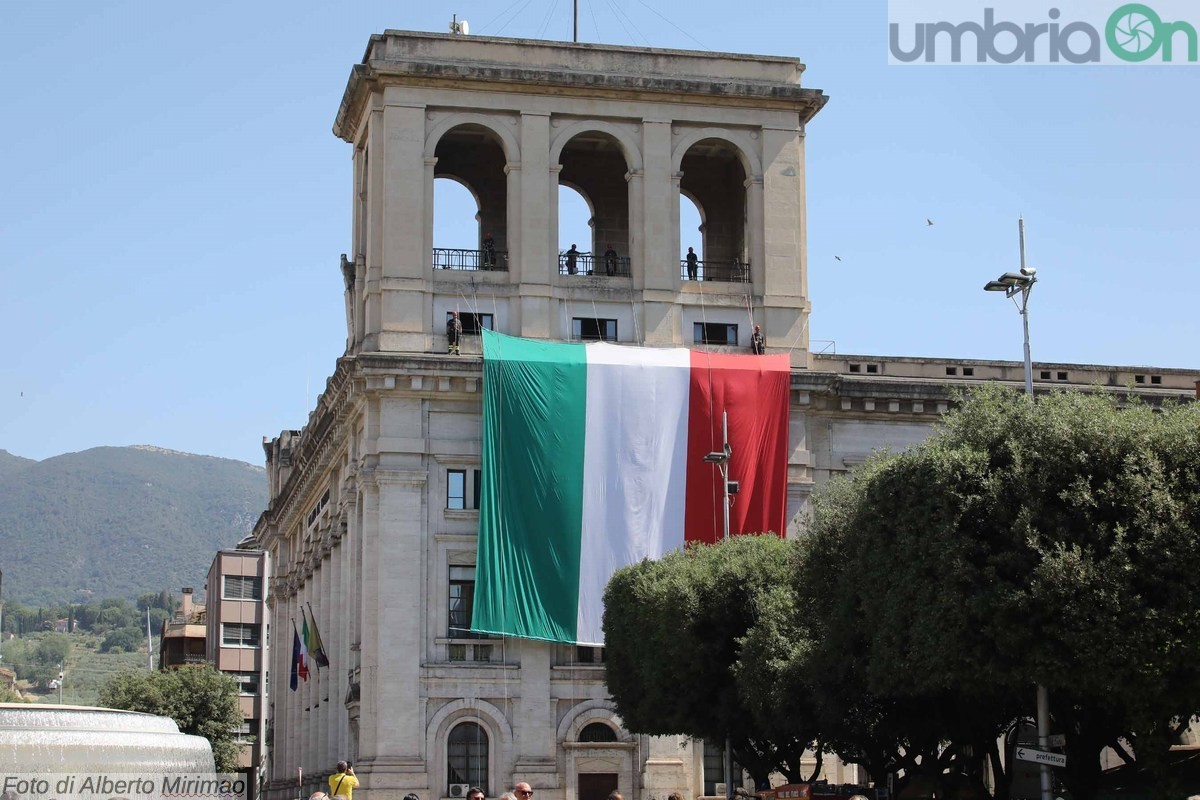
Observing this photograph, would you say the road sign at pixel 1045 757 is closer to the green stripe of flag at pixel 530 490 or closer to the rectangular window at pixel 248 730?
the green stripe of flag at pixel 530 490

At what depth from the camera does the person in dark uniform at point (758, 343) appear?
70438 millimetres

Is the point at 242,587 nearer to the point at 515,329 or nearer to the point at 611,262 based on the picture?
the point at 611,262

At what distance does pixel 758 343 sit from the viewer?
70.4 metres

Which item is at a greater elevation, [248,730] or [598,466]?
[598,466]

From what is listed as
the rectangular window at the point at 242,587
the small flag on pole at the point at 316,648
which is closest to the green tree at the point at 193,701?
the small flag on pole at the point at 316,648

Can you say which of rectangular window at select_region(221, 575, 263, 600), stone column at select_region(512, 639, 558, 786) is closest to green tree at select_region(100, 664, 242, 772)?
rectangular window at select_region(221, 575, 263, 600)

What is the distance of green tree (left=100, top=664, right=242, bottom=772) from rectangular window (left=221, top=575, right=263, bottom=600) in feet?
120

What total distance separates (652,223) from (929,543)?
33894mm

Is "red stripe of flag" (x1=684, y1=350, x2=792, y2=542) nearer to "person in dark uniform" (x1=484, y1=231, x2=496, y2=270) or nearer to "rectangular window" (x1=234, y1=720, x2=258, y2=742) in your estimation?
"person in dark uniform" (x1=484, y1=231, x2=496, y2=270)

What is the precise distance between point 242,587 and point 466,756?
8389 cm

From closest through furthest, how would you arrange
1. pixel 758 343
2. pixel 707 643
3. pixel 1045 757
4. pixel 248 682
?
1. pixel 1045 757
2. pixel 707 643
3. pixel 758 343
4. pixel 248 682

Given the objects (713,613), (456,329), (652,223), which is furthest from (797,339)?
(713,613)

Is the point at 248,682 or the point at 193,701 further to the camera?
the point at 248,682

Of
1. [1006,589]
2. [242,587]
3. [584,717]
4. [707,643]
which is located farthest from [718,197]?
[242,587]
